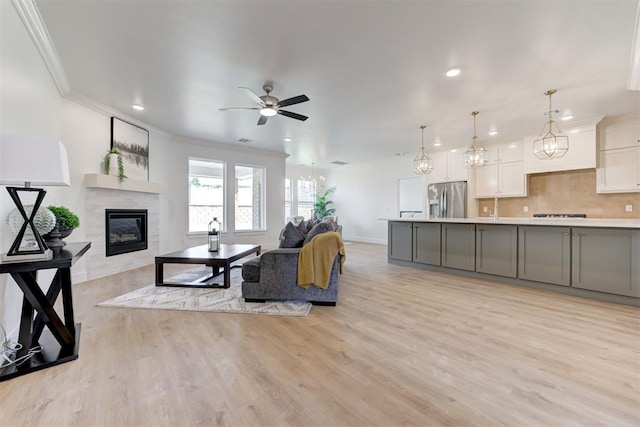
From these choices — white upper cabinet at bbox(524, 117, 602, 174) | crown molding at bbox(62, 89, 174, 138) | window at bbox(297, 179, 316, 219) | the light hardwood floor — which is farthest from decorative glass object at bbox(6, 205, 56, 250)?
window at bbox(297, 179, 316, 219)

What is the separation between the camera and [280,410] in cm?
154

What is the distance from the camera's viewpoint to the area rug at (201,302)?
3.04 metres

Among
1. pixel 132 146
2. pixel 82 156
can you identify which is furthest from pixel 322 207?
pixel 82 156

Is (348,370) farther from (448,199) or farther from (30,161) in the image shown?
(448,199)

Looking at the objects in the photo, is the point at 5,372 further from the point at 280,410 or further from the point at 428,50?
the point at 428,50

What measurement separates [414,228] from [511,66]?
301cm

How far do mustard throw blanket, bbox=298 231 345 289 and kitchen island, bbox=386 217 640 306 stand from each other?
2.70 meters

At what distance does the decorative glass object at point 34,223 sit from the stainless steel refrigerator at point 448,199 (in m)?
7.21

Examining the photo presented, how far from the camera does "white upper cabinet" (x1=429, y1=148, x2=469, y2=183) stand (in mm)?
6934

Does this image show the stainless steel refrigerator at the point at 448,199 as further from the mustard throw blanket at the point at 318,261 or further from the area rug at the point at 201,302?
the area rug at the point at 201,302

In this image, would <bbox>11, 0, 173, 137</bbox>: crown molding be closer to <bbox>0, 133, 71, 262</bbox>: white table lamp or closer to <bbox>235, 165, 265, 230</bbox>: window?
<bbox>0, 133, 71, 262</bbox>: white table lamp

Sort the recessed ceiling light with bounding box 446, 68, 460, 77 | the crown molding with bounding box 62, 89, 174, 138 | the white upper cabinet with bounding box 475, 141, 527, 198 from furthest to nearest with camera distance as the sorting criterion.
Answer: the white upper cabinet with bounding box 475, 141, 527, 198 → the crown molding with bounding box 62, 89, 174, 138 → the recessed ceiling light with bounding box 446, 68, 460, 77

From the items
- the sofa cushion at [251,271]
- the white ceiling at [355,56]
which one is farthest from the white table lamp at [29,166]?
the sofa cushion at [251,271]

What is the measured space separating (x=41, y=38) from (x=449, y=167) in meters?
7.50
